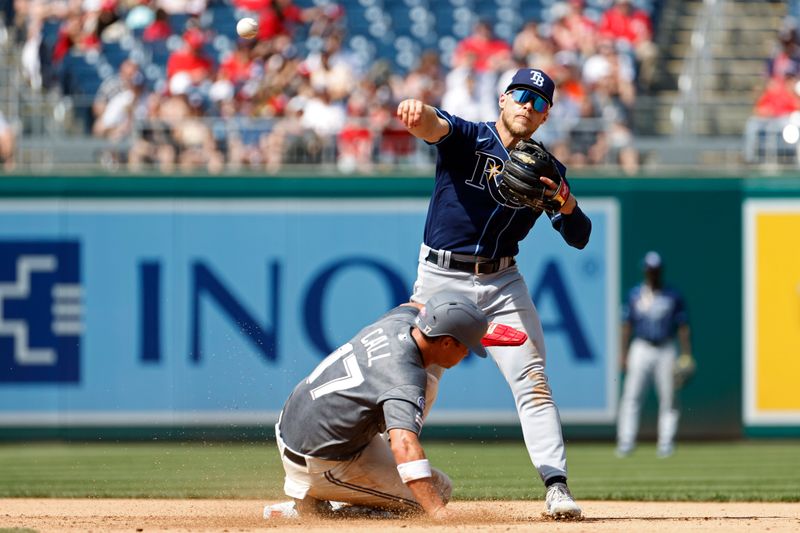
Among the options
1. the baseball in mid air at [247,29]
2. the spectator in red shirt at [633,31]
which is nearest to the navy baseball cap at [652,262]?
the spectator in red shirt at [633,31]

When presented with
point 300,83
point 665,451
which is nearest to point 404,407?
point 665,451

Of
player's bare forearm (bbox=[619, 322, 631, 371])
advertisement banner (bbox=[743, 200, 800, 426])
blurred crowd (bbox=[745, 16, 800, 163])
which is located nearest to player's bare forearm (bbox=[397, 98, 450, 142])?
blurred crowd (bbox=[745, 16, 800, 163])

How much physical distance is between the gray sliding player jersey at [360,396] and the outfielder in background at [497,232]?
611mm

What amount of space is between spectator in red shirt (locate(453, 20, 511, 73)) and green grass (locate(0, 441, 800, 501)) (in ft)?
13.7

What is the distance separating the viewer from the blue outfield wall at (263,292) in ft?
41.7

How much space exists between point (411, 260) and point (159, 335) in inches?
101

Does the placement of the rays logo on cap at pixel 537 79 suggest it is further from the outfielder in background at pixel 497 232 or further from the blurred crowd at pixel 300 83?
the blurred crowd at pixel 300 83

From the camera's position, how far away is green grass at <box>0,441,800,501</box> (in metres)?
8.36

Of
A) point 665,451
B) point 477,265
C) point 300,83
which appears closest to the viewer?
point 477,265

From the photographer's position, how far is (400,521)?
19.7 feet

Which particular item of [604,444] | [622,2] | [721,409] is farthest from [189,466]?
[622,2]

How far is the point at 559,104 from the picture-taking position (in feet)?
44.7

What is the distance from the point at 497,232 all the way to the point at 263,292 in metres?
6.62

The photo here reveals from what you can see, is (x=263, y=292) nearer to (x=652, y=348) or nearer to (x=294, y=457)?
(x=652, y=348)
